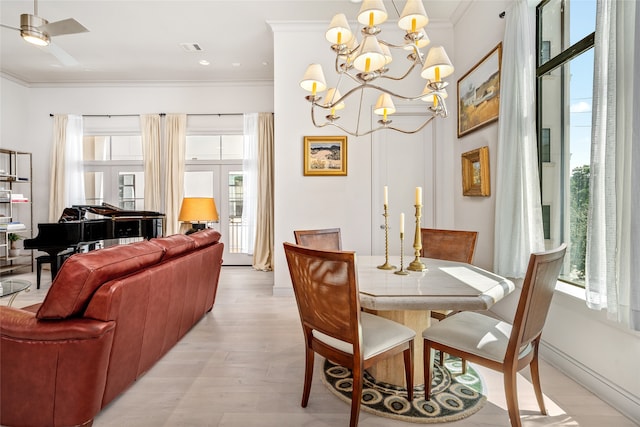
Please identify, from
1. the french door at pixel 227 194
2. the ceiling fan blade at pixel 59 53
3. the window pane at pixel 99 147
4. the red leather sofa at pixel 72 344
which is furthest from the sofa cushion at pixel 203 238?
the window pane at pixel 99 147

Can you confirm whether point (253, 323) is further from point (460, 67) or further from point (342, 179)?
point (460, 67)

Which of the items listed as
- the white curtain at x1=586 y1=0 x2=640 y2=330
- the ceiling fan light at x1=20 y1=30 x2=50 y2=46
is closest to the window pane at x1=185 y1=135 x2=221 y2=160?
the ceiling fan light at x1=20 y1=30 x2=50 y2=46

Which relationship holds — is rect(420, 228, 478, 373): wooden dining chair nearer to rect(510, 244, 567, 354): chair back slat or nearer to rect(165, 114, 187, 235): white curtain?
rect(510, 244, 567, 354): chair back slat

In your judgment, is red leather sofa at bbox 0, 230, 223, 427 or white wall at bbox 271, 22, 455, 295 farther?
white wall at bbox 271, 22, 455, 295

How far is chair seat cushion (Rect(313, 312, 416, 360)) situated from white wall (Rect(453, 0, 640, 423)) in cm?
120

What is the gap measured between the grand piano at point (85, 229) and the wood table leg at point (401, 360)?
4019mm

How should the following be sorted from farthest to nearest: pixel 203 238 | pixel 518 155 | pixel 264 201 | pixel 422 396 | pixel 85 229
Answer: pixel 264 201
pixel 85 229
pixel 203 238
pixel 518 155
pixel 422 396

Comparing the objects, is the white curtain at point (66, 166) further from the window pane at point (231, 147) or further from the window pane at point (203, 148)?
the window pane at point (231, 147)

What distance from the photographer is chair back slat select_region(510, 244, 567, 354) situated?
140cm

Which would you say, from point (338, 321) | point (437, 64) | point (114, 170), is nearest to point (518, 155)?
point (437, 64)

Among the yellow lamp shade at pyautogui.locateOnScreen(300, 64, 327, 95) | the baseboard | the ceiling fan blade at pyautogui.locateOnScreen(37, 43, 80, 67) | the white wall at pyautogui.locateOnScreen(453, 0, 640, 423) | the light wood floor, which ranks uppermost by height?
the ceiling fan blade at pyautogui.locateOnScreen(37, 43, 80, 67)

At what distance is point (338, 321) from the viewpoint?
1.57 meters

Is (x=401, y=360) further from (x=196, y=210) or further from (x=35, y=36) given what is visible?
(x=35, y=36)

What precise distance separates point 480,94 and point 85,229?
5.17m
